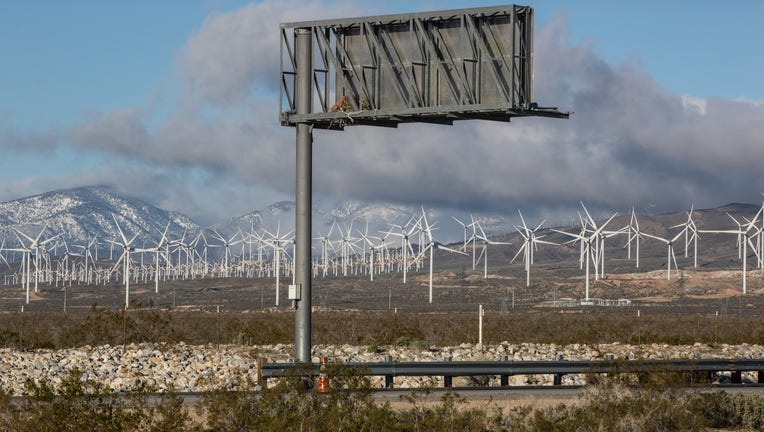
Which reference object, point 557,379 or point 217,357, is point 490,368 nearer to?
point 557,379

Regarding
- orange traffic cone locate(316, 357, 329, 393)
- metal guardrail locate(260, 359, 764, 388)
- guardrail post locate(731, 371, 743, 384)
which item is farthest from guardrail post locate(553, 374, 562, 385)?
orange traffic cone locate(316, 357, 329, 393)

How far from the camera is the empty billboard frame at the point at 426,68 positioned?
29719 millimetres

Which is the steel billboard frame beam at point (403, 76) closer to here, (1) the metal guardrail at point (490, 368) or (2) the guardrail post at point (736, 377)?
(1) the metal guardrail at point (490, 368)

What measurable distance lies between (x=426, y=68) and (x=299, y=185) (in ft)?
14.6

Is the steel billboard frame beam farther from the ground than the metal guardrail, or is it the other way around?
the steel billboard frame beam

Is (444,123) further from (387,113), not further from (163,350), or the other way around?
(163,350)

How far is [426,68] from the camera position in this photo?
3061cm

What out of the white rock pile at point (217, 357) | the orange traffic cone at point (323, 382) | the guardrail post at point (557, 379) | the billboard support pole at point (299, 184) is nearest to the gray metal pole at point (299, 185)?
the billboard support pole at point (299, 184)

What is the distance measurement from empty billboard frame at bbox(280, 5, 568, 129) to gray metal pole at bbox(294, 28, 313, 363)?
0.66ft

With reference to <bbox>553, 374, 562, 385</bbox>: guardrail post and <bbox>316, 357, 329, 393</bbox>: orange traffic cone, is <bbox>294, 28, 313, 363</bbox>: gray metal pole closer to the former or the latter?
<bbox>316, 357, 329, 393</bbox>: orange traffic cone

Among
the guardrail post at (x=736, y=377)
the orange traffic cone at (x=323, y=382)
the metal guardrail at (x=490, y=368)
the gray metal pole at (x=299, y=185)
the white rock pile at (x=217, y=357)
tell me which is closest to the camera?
the orange traffic cone at (x=323, y=382)

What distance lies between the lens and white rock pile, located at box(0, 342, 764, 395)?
3153cm

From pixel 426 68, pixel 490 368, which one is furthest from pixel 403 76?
pixel 490 368

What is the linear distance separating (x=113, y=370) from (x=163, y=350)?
6.72 metres
